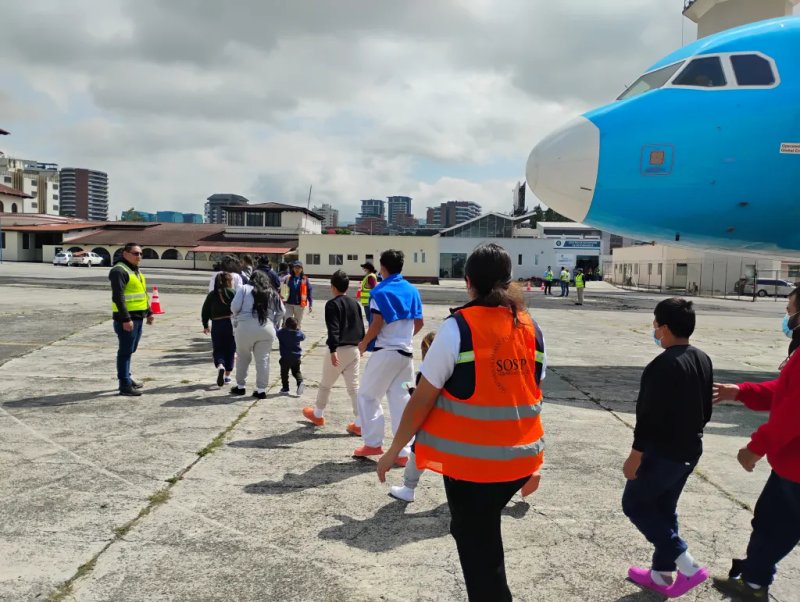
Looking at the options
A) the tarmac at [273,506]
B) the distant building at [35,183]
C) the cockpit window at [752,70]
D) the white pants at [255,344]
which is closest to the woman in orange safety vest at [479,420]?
the tarmac at [273,506]

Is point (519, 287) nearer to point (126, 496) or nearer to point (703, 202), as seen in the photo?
point (126, 496)

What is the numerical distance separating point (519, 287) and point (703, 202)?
647 cm

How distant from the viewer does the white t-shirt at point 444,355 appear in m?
2.50

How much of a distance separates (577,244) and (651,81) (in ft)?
161

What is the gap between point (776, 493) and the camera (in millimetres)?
3166

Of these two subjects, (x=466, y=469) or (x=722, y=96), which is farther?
(x=722, y=96)

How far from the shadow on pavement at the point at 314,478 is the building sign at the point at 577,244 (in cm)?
A: 5303

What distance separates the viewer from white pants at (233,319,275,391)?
7523mm

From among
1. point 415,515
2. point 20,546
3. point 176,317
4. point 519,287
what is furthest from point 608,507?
point 176,317

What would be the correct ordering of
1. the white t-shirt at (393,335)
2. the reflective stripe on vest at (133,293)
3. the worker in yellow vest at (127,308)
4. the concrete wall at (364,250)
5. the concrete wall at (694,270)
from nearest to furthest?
the white t-shirt at (393,335)
the worker in yellow vest at (127,308)
the reflective stripe on vest at (133,293)
the concrete wall at (694,270)
the concrete wall at (364,250)

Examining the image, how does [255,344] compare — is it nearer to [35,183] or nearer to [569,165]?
[569,165]

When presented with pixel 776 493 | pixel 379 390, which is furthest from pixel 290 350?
pixel 776 493

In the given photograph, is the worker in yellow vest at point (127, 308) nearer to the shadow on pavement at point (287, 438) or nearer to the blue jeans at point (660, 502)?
the shadow on pavement at point (287, 438)

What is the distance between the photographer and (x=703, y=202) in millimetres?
7977
